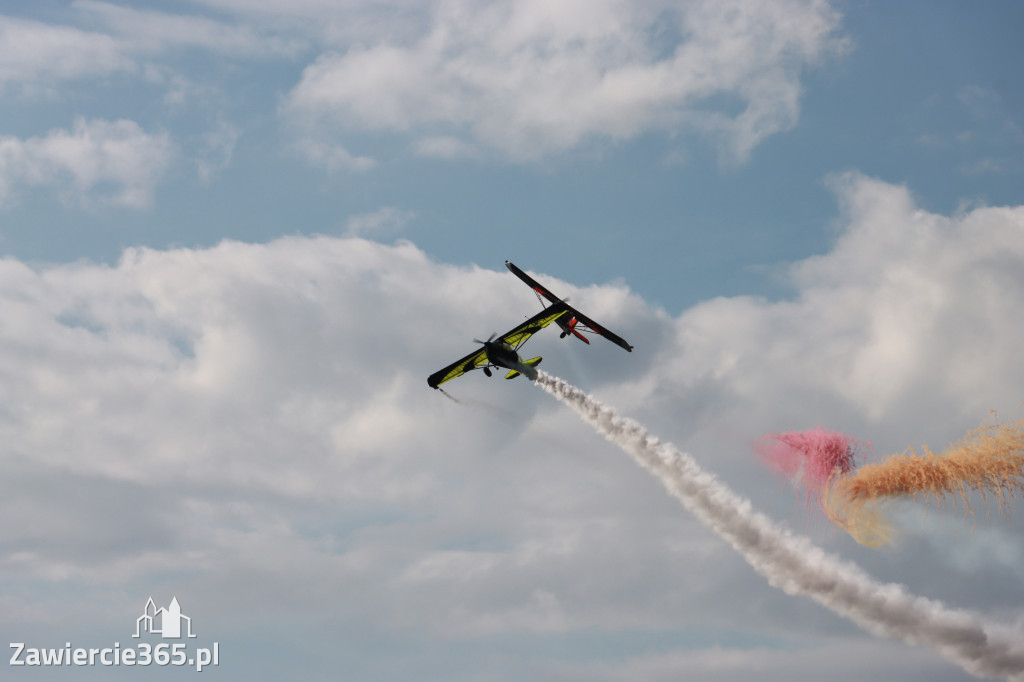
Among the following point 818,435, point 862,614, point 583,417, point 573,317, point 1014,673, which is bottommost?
point 1014,673

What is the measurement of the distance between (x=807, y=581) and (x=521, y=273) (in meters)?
41.9

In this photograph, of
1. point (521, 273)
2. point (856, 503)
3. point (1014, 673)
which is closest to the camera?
point (856, 503)

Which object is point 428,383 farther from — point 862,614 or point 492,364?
point 862,614

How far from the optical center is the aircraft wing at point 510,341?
88062mm

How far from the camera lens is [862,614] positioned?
8669 centimetres

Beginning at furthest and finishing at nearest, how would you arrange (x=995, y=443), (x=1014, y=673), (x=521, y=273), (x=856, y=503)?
(x=521, y=273) < (x=1014, y=673) < (x=856, y=503) < (x=995, y=443)

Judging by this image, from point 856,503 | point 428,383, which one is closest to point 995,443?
point 856,503

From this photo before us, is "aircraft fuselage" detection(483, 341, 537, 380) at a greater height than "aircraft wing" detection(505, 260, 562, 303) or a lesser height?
lesser

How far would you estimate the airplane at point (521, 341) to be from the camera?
8675 centimetres

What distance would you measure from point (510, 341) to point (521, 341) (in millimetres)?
1453

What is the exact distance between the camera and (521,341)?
89062 millimetres

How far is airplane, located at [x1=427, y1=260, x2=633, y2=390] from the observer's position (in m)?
86.8

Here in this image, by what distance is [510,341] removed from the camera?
Result: 289 ft

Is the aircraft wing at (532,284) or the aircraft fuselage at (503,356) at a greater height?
the aircraft wing at (532,284)
